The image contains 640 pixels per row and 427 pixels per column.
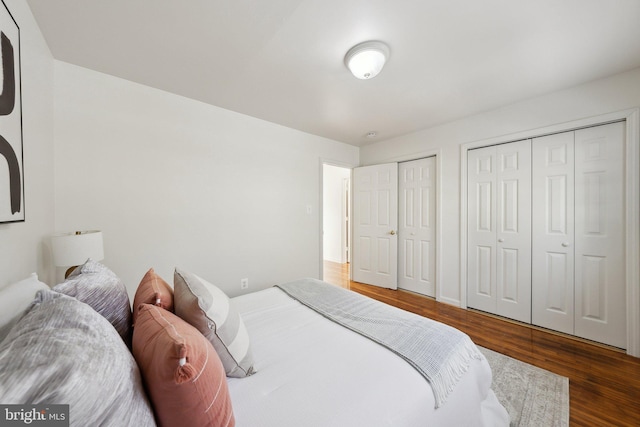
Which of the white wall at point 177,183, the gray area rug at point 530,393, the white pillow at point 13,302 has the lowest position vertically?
the gray area rug at point 530,393

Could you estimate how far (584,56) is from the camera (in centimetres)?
183

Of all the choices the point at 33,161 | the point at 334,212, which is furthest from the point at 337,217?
the point at 33,161

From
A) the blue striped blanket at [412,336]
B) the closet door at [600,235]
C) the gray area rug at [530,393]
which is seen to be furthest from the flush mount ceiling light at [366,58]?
the gray area rug at [530,393]

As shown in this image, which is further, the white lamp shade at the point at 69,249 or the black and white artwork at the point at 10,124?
the white lamp shade at the point at 69,249

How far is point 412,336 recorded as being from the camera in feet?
4.22

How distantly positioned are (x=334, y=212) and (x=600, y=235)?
438cm

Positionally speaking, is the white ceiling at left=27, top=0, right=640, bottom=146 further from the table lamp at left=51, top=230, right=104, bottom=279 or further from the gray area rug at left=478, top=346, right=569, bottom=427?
the gray area rug at left=478, top=346, right=569, bottom=427

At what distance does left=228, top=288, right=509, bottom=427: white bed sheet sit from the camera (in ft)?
2.76

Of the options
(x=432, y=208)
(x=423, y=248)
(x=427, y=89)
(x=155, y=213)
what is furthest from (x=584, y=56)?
(x=155, y=213)

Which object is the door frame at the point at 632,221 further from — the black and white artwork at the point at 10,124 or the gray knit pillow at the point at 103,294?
the black and white artwork at the point at 10,124

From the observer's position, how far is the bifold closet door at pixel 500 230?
2.63 meters

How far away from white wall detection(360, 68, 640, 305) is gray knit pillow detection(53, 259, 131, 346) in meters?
3.34

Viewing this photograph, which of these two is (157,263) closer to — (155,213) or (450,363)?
(155,213)

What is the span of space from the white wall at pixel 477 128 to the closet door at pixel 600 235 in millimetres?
233
